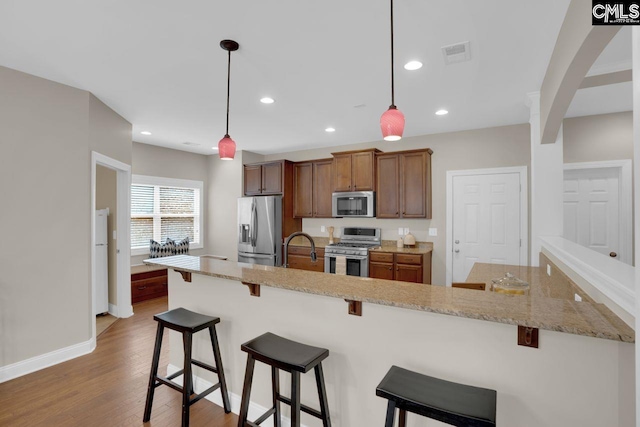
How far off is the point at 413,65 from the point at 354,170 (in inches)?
101

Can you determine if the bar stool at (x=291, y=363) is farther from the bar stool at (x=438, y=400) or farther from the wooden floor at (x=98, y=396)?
the wooden floor at (x=98, y=396)

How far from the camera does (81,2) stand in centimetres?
180

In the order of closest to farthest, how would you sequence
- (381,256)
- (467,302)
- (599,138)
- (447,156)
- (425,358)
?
(467,302)
(425,358)
(599,138)
(381,256)
(447,156)

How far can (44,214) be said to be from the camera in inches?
110

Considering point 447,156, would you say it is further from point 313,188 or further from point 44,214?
point 44,214

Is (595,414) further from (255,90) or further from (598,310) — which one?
(255,90)

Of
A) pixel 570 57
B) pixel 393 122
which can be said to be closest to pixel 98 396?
pixel 393 122

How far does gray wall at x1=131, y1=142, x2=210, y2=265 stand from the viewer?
5.27m

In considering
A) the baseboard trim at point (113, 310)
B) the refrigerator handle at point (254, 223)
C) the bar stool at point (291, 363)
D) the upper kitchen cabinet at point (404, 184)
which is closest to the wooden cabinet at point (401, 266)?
the upper kitchen cabinet at point (404, 184)

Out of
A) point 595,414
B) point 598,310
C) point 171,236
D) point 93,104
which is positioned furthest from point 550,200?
point 171,236

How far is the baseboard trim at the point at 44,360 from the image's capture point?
2600mm

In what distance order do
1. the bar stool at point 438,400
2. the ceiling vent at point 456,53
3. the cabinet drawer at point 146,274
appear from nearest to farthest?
the bar stool at point 438,400 → the ceiling vent at point 456,53 → the cabinet drawer at point 146,274

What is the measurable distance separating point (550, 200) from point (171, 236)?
18.8 feet

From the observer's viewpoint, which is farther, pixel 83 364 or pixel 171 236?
pixel 171 236
